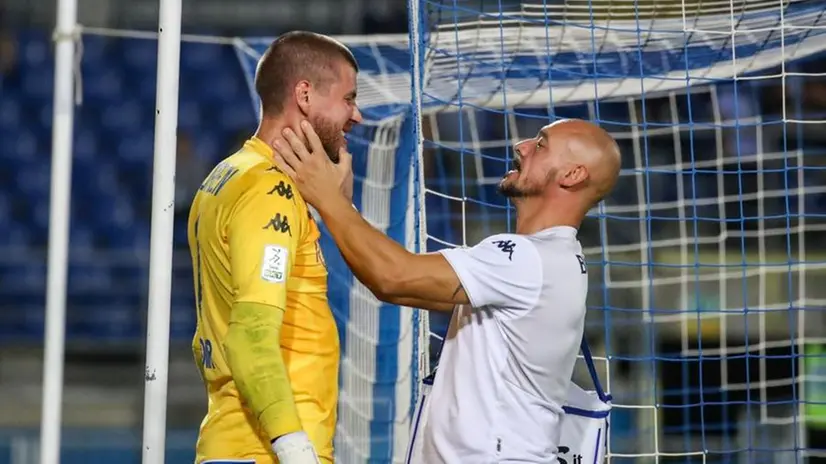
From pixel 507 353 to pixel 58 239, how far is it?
1.08 metres

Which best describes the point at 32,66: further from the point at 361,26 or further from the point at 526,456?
the point at 526,456

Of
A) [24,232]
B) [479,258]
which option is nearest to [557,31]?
[479,258]

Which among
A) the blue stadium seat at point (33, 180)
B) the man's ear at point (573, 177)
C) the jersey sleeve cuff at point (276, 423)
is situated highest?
the blue stadium seat at point (33, 180)

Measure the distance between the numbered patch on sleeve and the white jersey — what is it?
1.84ft

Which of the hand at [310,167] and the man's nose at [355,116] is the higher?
the man's nose at [355,116]

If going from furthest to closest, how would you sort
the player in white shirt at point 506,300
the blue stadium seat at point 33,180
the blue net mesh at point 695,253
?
1. the blue stadium seat at point 33,180
2. the blue net mesh at point 695,253
3. the player in white shirt at point 506,300

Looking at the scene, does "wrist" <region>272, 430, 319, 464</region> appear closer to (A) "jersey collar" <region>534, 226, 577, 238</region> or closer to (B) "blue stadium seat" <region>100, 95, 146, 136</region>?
(A) "jersey collar" <region>534, 226, 577, 238</region>

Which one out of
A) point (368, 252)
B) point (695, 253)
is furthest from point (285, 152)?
point (695, 253)

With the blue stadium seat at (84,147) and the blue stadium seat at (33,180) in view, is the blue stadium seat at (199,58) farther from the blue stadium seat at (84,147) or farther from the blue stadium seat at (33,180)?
the blue stadium seat at (33,180)

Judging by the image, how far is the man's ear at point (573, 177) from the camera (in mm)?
2779

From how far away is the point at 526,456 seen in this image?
264 cm

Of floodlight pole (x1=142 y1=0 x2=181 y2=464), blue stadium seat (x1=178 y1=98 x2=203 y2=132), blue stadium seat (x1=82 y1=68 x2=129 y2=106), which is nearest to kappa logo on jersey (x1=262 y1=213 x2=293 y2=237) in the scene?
floodlight pole (x1=142 y1=0 x2=181 y2=464)

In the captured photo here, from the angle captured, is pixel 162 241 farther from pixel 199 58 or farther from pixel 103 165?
pixel 199 58

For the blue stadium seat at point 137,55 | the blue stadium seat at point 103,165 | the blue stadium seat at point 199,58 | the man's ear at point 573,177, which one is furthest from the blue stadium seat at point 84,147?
the man's ear at point 573,177
